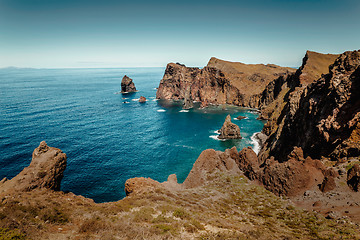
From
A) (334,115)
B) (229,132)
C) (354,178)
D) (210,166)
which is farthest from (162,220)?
(229,132)

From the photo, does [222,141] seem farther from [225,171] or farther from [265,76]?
[265,76]

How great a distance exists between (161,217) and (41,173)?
20.5m

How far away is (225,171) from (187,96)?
4639 inches

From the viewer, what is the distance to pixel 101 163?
219 ft

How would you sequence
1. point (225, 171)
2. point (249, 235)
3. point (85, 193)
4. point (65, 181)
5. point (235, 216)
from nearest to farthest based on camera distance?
point (249, 235)
point (235, 216)
point (225, 171)
point (85, 193)
point (65, 181)

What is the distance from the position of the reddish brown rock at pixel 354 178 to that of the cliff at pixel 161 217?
7832 mm

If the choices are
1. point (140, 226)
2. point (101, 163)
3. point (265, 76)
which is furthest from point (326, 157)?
point (265, 76)

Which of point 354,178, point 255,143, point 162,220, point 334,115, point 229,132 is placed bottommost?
point 255,143

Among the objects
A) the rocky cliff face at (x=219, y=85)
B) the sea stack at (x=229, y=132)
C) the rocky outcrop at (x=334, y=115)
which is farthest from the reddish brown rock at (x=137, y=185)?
the rocky cliff face at (x=219, y=85)

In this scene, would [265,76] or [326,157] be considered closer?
[326,157]

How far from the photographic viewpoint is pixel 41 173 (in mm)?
28281

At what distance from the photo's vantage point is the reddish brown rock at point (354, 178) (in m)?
26.9

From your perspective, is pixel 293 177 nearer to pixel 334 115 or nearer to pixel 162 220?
pixel 334 115

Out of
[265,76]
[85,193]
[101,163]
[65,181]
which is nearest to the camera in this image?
[85,193]
